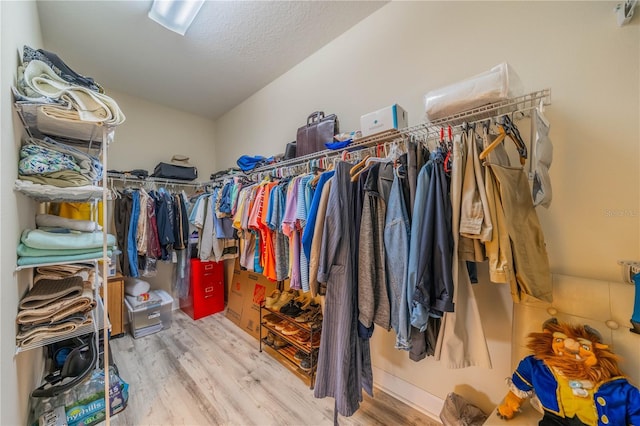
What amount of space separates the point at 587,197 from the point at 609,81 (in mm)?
527

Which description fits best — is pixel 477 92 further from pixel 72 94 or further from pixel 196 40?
pixel 196 40

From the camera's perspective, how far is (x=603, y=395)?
816 mm

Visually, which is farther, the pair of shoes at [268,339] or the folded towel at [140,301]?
the folded towel at [140,301]

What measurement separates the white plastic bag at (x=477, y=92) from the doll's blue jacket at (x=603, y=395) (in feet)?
3.80

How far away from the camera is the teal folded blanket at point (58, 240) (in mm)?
1104

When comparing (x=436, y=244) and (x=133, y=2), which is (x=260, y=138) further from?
(x=436, y=244)

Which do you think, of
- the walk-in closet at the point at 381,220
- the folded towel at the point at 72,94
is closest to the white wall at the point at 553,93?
the walk-in closet at the point at 381,220

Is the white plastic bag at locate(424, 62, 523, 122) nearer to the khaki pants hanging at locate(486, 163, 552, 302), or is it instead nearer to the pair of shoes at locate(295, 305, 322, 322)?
the khaki pants hanging at locate(486, 163, 552, 302)

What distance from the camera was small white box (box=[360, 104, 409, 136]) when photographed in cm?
133

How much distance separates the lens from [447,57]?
1.50m

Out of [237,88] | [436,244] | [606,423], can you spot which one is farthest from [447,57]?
[237,88]

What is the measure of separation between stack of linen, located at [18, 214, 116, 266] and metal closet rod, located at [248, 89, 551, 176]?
1.41 m

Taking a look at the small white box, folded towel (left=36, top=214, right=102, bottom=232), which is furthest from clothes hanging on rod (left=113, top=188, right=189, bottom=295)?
the small white box

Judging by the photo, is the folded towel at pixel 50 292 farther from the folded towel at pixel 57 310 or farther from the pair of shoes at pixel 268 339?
the pair of shoes at pixel 268 339
